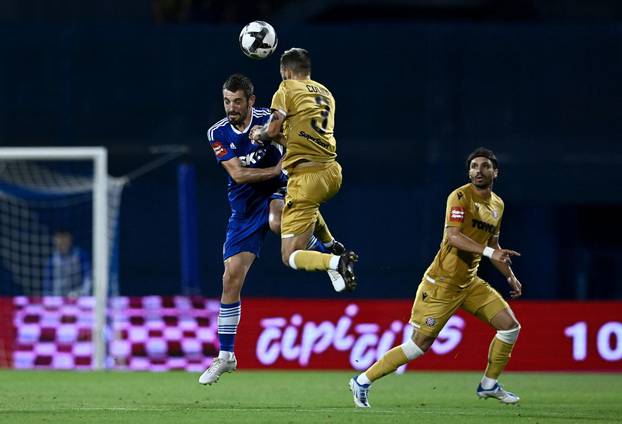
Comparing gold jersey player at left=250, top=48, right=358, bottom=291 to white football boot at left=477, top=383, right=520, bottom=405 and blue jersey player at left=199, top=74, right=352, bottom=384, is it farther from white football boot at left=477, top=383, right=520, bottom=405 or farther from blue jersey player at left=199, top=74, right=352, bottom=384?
white football boot at left=477, top=383, right=520, bottom=405

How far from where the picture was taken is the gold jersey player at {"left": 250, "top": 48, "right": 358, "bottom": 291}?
952cm

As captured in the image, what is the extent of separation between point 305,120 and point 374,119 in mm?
8238

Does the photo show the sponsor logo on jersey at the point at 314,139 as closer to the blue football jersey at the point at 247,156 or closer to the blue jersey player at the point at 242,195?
the blue jersey player at the point at 242,195

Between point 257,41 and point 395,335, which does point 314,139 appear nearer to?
point 257,41

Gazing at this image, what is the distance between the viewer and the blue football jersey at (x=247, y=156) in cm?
1002

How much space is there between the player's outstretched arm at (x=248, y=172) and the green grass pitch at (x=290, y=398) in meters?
1.66

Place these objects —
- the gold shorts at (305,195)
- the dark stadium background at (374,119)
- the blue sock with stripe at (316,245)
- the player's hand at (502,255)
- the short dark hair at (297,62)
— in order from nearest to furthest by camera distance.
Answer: the player's hand at (502,255) < the short dark hair at (297,62) < the gold shorts at (305,195) < the blue sock with stripe at (316,245) < the dark stadium background at (374,119)

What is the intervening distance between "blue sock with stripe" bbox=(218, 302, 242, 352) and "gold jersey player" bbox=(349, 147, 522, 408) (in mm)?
986

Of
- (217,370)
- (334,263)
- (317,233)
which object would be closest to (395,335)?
(317,233)

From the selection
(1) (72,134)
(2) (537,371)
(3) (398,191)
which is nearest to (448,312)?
(2) (537,371)

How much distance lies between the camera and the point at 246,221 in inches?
401

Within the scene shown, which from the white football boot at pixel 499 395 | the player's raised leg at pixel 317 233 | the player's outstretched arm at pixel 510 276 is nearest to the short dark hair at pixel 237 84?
the player's raised leg at pixel 317 233

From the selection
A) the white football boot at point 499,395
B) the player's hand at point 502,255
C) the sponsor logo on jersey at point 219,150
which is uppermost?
the sponsor logo on jersey at point 219,150

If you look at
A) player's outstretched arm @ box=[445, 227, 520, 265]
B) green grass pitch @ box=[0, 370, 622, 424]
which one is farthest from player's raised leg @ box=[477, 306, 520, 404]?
player's outstretched arm @ box=[445, 227, 520, 265]
